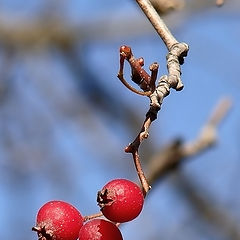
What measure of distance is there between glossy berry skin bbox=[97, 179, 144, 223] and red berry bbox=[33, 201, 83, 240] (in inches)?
1.9

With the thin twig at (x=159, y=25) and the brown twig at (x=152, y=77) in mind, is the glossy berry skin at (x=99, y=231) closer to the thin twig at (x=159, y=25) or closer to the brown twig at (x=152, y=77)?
the brown twig at (x=152, y=77)

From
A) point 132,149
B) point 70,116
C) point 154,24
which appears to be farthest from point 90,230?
point 70,116

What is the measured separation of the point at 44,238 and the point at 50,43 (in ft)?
12.6

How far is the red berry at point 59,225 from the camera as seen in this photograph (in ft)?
3.78

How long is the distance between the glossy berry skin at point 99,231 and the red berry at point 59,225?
0.01 metres

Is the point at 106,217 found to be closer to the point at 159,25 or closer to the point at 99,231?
the point at 99,231

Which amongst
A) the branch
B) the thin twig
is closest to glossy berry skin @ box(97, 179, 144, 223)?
the thin twig

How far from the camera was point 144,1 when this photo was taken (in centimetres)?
118

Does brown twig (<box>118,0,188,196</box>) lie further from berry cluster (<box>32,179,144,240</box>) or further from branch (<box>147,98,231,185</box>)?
branch (<box>147,98,231,185</box>)

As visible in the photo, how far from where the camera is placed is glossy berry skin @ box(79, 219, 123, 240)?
1143 mm

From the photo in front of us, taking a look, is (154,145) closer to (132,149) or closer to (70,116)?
(70,116)

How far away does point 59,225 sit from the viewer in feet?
3.80

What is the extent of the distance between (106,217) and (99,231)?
0.10 ft

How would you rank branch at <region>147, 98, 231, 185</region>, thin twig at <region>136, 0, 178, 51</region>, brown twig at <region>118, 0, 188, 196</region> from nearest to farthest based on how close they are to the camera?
brown twig at <region>118, 0, 188, 196</region> → thin twig at <region>136, 0, 178, 51</region> → branch at <region>147, 98, 231, 185</region>
